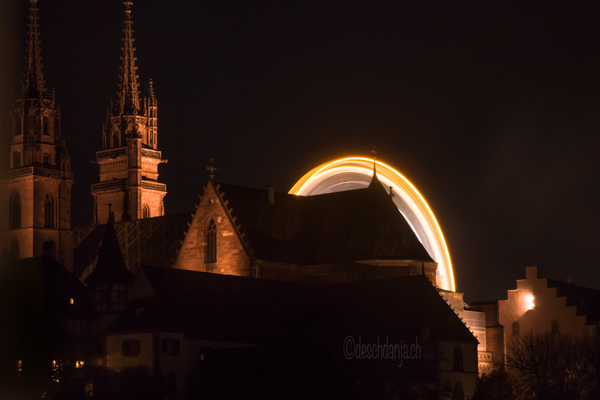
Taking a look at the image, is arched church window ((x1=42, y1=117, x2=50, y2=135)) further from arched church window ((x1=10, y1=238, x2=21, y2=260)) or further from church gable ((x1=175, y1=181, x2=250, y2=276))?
church gable ((x1=175, y1=181, x2=250, y2=276))

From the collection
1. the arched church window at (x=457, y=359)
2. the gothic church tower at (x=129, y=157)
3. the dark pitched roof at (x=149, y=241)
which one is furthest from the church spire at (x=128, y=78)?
the arched church window at (x=457, y=359)

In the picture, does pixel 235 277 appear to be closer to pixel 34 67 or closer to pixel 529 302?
pixel 529 302

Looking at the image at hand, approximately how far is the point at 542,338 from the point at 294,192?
21.8m

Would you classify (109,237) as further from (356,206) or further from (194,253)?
(356,206)

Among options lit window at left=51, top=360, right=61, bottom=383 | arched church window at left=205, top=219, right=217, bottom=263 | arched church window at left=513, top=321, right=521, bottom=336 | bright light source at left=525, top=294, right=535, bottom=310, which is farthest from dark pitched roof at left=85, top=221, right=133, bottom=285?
bright light source at left=525, top=294, right=535, bottom=310

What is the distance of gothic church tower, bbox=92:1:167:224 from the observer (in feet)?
508

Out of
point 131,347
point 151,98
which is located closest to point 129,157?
point 151,98

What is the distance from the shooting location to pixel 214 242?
104 m

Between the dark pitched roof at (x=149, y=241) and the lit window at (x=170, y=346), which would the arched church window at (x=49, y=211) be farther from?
the lit window at (x=170, y=346)

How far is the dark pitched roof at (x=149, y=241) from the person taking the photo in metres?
119

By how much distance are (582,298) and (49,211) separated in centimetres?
5958

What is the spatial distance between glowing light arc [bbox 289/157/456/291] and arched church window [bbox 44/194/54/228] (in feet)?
139

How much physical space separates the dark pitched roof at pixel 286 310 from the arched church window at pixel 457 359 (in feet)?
2.08

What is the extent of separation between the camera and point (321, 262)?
10600cm
